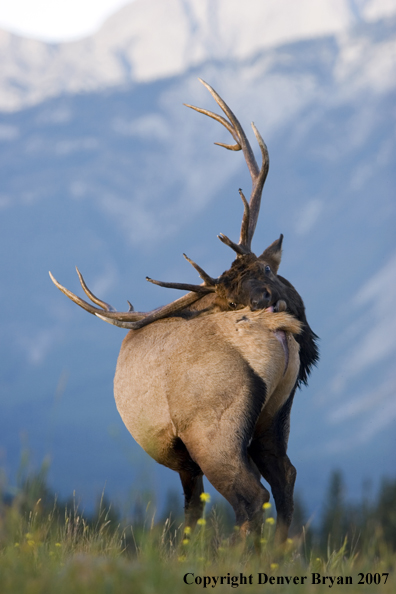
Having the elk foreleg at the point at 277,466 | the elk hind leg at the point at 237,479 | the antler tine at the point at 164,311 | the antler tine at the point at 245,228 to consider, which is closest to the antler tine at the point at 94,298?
the antler tine at the point at 164,311

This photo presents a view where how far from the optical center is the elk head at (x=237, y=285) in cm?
537

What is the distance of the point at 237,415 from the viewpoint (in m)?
4.93

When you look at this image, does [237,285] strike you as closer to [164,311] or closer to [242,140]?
[164,311]

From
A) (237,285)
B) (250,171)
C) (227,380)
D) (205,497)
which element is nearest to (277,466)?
(227,380)

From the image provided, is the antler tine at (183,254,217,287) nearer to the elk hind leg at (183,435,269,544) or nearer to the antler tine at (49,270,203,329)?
the antler tine at (49,270,203,329)

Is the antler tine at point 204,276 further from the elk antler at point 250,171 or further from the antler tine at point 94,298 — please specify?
the antler tine at point 94,298

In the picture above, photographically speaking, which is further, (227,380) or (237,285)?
(237,285)

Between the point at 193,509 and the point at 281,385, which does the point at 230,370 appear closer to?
the point at 281,385

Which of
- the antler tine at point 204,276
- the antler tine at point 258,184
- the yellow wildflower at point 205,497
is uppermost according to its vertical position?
the antler tine at point 258,184

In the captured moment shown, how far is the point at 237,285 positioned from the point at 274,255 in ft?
2.58

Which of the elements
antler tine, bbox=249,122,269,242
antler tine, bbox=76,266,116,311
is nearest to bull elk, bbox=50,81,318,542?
antler tine, bbox=249,122,269,242

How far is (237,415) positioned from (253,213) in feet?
7.69

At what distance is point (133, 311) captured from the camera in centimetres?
672

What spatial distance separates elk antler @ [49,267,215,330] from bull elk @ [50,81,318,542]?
0.01m
